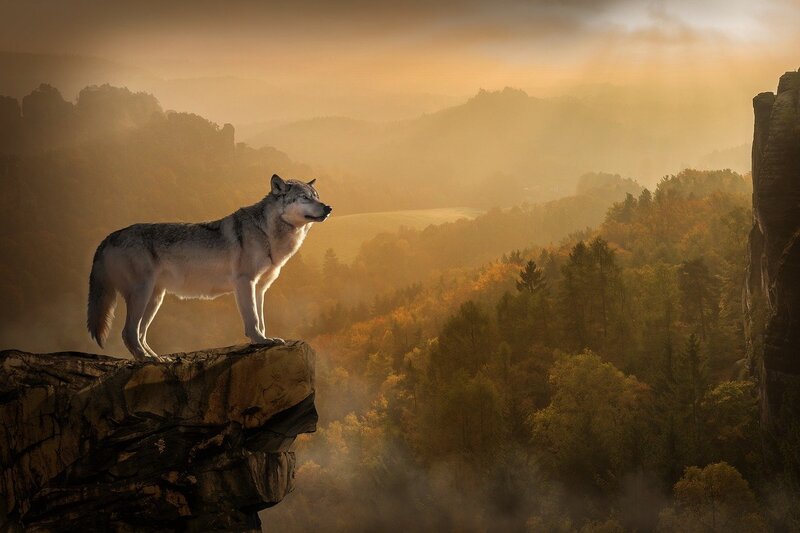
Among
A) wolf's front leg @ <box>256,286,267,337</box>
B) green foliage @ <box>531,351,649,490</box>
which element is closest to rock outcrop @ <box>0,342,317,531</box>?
wolf's front leg @ <box>256,286,267,337</box>

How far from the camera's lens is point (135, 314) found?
16.4m

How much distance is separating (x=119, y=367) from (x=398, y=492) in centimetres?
6287

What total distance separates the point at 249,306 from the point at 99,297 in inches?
128

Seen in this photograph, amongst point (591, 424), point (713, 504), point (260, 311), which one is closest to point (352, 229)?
point (591, 424)

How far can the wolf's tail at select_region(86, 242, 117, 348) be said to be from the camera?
1691cm

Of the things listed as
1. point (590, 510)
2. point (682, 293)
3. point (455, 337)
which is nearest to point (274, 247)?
point (590, 510)

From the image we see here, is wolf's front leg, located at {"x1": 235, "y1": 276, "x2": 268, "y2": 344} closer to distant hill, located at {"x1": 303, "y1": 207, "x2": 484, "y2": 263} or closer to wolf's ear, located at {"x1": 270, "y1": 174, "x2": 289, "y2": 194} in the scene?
wolf's ear, located at {"x1": 270, "y1": 174, "x2": 289, "y2": 194}

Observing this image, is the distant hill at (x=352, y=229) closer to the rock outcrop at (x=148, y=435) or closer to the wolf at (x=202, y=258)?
the rock outcrop at (x=148, y=435)

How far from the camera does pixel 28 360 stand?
17.1 m

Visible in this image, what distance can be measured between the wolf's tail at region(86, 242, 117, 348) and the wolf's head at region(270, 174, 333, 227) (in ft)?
12.6

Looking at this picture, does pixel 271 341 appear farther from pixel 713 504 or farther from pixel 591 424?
pixel 591 424

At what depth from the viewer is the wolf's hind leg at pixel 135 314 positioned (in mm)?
16375

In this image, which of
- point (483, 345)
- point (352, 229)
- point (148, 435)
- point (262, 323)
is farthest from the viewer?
point (352, 229)

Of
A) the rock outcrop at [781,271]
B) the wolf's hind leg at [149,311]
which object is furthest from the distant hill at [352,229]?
the wolf's hind leg at [149,311]
